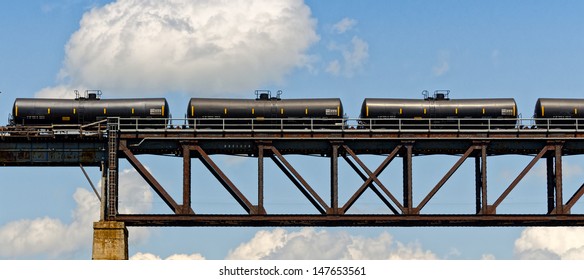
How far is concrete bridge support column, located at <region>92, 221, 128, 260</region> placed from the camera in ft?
227

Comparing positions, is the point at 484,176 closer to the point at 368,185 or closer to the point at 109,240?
the point at 368,185

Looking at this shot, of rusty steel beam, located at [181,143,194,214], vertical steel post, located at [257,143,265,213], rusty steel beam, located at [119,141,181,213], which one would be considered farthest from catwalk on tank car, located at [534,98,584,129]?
rusty steel beam, located at [119,141,181,213]

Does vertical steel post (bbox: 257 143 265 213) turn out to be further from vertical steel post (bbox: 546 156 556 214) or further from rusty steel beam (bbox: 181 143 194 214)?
vertical steel post (bbox: 546 156 556 214)

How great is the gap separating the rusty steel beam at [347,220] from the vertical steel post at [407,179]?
629 mm

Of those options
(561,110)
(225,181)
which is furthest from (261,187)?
(561,110)

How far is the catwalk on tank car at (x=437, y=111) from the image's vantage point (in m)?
72.6

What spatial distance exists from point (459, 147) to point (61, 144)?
909 inches

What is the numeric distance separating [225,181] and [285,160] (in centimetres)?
362

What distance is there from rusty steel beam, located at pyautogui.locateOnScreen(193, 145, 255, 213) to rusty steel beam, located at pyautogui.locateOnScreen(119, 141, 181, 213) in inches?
111

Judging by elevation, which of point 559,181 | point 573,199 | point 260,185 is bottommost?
point 573,199

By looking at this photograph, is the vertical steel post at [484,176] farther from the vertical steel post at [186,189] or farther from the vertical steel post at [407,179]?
the vertical steel post at [186,189]

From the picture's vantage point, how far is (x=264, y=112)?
72.1 meters

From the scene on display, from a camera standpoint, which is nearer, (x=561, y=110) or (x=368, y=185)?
(x=368, y=185)
